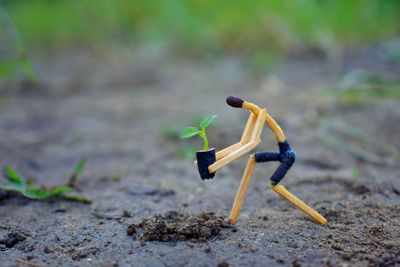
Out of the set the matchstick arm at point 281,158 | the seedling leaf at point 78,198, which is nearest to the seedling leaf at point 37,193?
the seedling leaf at point 78,198

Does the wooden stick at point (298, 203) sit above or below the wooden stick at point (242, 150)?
below

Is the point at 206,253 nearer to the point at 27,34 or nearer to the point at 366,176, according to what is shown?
the point at 366,176

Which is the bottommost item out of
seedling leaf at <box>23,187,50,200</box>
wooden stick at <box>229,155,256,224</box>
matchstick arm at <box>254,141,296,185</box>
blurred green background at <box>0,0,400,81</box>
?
seedling leaf at <box>23,187,50,200</box>

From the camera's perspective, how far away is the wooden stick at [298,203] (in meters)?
2.18

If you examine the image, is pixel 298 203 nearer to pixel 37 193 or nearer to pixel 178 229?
pixel 178 229

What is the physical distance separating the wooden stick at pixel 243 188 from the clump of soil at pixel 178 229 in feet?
0.19

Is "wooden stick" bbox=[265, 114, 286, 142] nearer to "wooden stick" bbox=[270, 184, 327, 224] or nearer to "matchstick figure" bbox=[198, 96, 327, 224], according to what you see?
"matchstick figure" bbox=[198, 96, 327, 224]

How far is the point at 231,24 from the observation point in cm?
727

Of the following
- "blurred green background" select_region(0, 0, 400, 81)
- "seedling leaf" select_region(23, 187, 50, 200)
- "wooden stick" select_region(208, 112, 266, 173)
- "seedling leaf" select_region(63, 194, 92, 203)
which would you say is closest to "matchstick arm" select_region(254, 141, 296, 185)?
"wooden stick" select_region(208, 112, 266, 173)

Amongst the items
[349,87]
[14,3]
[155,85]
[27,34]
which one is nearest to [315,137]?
[349,87]

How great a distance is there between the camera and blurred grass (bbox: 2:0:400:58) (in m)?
5.87

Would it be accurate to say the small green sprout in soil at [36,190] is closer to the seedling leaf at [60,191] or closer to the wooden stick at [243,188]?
the seedling leaf at [60,191]

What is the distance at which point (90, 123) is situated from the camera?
467 cm

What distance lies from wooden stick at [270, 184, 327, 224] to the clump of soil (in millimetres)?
277
